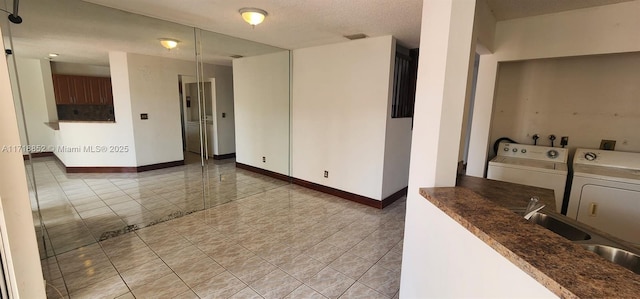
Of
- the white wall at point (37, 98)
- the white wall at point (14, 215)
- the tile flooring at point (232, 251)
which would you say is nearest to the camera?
the white wall at point (14, 215)

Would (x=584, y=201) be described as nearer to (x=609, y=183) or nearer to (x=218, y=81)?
(x=609, y=183)

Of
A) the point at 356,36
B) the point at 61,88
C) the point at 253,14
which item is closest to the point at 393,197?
the point at 356,36

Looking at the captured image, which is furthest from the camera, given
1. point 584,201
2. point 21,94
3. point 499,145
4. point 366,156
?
point 366,156

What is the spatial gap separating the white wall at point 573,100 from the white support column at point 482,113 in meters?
0.62

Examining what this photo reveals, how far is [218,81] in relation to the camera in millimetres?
5102

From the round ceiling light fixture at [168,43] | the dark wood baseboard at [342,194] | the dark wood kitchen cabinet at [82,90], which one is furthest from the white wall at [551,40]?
the dark wood kitchen cabinet at [82,90]

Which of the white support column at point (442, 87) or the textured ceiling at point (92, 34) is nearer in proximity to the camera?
the white support column at point (442, 87)

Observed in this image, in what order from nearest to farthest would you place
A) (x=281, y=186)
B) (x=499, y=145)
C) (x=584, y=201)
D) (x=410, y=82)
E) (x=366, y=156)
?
(x=584, y=201) < (x=499, y=145) < (x=366, y=156) < (x=410, y=82) < (x=281, y=186)

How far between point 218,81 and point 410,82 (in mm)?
3529

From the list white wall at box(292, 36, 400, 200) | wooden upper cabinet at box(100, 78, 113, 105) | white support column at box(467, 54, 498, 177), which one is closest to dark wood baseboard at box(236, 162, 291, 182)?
white wall at box(292, 36, 400, 200)

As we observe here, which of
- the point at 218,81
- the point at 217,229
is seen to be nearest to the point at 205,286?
the point at 217,229

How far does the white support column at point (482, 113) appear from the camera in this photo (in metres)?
2.83

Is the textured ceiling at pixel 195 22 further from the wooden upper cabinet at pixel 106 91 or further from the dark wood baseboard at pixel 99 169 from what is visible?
the dark wood baseboard at pixel 99 169

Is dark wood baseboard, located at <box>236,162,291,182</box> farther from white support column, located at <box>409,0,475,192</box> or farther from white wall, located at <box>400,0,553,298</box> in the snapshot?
white support column, located at <box>409,0,475,192</box>
